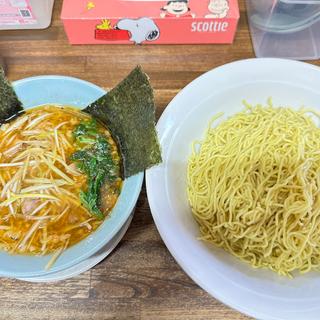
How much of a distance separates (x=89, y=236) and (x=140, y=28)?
845mm

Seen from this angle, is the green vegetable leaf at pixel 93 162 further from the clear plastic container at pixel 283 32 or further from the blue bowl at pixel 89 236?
the clear plastic container at pixel 283 32

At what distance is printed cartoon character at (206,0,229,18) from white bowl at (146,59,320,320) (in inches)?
12.2

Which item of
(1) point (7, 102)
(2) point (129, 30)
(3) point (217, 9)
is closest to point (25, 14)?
(2) point (129, 30)

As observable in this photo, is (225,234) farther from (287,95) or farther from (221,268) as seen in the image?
(287,95)

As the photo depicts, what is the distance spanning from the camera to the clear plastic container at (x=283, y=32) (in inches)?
53.2

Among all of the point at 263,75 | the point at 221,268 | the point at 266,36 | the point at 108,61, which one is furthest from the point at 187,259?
the point at 266,36

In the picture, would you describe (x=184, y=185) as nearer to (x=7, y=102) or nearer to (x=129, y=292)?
(x=129, y=292)

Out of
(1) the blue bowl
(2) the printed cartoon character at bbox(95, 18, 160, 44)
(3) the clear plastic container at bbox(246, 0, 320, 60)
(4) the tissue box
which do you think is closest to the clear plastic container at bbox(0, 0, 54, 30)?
(4) the tissue box

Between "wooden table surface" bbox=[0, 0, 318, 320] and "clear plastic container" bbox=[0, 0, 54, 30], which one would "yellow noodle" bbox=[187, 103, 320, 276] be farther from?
"clear plastic container" bbox=[0, 0, 54, 30]

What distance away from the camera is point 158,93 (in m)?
1.34

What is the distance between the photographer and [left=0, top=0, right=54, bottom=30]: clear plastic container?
1333 millimetres

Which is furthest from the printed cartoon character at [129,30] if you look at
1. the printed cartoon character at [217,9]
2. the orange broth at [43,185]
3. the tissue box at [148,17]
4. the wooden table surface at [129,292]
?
the orange broth at [43,185]

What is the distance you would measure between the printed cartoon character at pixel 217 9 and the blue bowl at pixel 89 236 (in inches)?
22.5

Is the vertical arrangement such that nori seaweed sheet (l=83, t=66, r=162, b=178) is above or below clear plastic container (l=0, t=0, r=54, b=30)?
below
